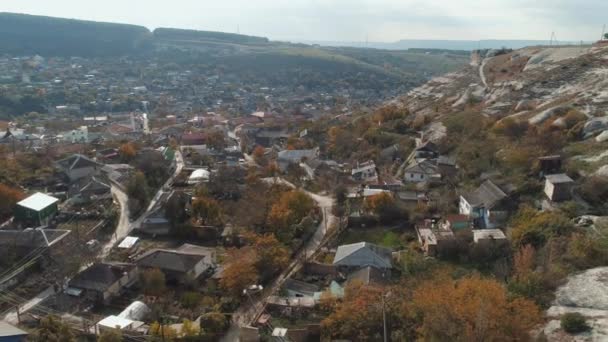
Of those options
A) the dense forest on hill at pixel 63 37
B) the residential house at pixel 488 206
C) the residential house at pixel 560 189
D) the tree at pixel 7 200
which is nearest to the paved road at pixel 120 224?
the tree at pixel 7 200

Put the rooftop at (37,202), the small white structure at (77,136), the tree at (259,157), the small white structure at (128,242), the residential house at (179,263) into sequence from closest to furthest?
the residential house at (179,263) < the small white structure at (128,242) < the rooftop at (37,202) < the tree at (259,157) < the small white structure at (77,136)

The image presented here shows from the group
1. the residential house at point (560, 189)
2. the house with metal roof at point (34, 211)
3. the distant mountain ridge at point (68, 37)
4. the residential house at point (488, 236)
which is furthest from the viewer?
the distant mountain ridge at point (68, 37)

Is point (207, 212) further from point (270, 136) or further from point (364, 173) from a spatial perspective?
point (270, 136)

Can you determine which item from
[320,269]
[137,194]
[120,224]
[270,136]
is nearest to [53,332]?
[320,269]

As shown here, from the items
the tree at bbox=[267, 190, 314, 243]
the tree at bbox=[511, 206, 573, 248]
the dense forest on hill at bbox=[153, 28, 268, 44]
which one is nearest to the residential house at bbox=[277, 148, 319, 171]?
the tree at bbox=[267, 190, 314, 243]

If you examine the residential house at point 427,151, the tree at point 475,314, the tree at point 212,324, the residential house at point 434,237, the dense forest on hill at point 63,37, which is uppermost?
the dense forest on hill at point 63,37

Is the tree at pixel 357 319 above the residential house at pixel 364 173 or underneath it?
underneath

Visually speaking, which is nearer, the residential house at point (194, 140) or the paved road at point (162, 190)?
the paved road at point (162, 190)

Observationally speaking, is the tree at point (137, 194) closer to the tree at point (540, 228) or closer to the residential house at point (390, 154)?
the residential house at point (390, 154)

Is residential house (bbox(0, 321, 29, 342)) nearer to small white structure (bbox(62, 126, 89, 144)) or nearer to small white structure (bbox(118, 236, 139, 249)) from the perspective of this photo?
small white structure (bbox(118, 236, 139, 249))

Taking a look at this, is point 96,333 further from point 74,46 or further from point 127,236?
point 74,46
